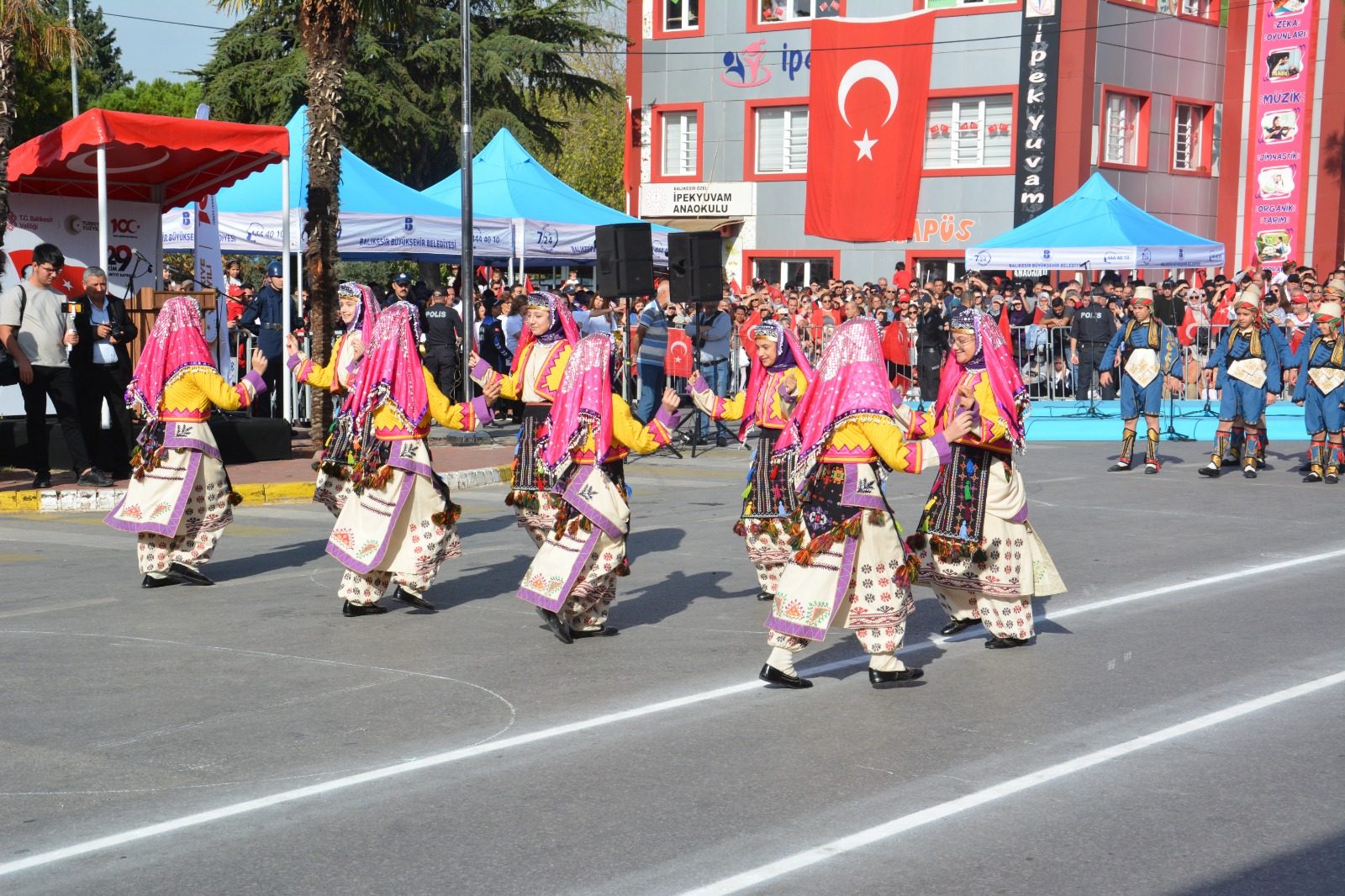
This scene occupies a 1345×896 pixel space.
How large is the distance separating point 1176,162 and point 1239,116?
2.17m

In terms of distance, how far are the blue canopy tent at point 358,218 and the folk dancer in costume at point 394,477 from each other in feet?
41.2

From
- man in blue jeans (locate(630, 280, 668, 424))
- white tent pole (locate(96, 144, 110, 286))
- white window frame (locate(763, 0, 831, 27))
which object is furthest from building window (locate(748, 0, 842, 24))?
white tent pole (locate(96, 144, 110, 286))

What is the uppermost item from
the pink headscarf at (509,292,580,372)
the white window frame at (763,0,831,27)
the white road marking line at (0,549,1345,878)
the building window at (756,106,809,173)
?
the white window frame at (763,0,831,27)

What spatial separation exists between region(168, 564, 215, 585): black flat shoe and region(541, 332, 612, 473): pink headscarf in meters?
3.00

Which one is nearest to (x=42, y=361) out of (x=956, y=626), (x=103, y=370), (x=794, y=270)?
(x=103, y=370)

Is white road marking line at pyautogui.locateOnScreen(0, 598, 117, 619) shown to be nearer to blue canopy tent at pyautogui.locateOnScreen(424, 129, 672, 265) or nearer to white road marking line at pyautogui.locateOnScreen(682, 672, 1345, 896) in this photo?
white road marking line at pyautogui.locateOnScreen(682, 672, 1345, 896)

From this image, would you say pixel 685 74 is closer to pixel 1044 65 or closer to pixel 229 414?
pixel 1044 65

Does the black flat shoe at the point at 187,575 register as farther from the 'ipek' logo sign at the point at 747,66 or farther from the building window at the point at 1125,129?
the 'ipek' logo sign at the point at 747,66

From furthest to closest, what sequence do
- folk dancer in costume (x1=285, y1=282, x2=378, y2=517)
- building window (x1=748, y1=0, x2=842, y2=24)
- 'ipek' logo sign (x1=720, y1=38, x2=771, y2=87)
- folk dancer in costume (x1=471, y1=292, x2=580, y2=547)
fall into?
'ipek' logo sign (x1=720, y1=38, x2=771, y2=87) < building window (x1=748, y1=0, x2=842, y2=24) < folk dancer in costume (x1=285, y1=282, x2=378, y2=517) < folk dancer in costume (x1=471, y1=292, x2=580, y2=547)

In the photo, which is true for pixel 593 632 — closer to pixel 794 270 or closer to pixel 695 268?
pixel 695 268

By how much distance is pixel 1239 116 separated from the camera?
135 ft

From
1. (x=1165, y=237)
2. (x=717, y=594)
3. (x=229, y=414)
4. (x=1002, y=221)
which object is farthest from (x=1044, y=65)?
(x=717, y=594)

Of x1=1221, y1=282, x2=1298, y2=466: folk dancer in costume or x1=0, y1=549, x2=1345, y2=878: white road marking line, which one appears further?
x1=1221, y1=282, x2=1298, y2=466: folk dancer in costume

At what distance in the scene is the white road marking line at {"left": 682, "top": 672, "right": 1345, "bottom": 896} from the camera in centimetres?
500
